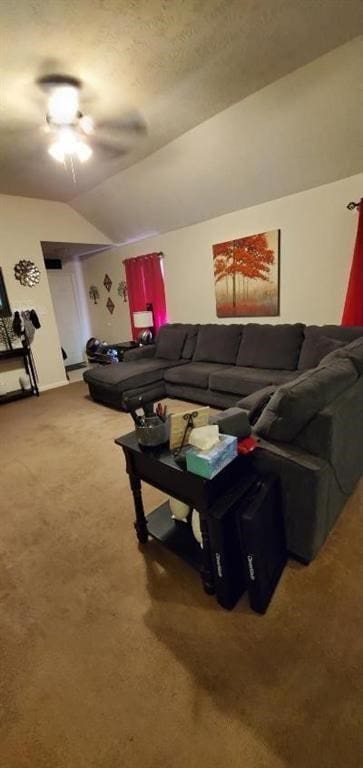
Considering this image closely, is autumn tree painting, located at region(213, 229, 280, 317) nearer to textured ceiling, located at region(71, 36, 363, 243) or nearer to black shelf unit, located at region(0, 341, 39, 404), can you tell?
textured ceiling, located at region(71, 36, 363, 243)

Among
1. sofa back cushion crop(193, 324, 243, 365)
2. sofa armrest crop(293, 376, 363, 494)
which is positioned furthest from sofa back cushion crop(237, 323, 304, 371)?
sofa armrest crop(293, 376, 363, 494)

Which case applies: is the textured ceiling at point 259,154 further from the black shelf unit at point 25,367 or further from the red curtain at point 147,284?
the black shelf unit at point 25,367

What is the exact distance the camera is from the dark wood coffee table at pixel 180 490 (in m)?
1.31

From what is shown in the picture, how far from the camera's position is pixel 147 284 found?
5367mm

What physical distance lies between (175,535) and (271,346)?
2.47 meters

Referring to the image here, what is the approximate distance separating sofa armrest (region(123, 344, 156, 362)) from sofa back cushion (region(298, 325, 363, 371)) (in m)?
2.18

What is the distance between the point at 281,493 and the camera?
59.3 inches

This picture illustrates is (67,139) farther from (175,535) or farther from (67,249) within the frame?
(67,249)

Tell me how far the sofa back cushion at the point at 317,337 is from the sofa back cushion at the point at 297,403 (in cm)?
162

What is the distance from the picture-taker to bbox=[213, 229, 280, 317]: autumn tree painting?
384 cm

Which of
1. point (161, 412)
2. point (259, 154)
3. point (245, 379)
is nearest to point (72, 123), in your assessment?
point (259, 154)

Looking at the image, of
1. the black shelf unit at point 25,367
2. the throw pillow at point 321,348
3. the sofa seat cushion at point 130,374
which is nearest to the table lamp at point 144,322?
the sofa seat cushion at point 130,374

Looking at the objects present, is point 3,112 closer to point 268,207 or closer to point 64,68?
point 64,68

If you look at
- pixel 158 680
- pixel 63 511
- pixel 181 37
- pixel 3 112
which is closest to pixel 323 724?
pixel 158 680
